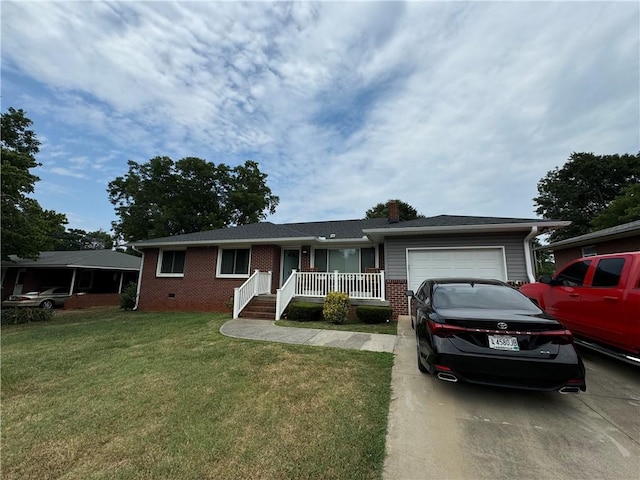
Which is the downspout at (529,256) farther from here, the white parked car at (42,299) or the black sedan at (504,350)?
the white parked car at (42,299)

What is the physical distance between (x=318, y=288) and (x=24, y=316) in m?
12.8

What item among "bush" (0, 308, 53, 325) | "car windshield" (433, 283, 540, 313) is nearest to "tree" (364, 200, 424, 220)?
"car windshield" (433, 283, 540, 313)

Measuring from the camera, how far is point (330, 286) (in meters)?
10.1

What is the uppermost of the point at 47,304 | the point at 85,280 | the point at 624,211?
the point at 624,211

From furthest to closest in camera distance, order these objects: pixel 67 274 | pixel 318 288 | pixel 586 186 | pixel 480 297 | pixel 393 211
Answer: pixel 586 186
pixel 67 274
pixel 393 211
pixel 318 288
pixel 480 297

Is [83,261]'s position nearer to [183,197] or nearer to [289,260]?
[183,197]

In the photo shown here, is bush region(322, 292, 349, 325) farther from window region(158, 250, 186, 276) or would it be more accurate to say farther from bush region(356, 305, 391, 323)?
window region(158, 250, 186, 276)

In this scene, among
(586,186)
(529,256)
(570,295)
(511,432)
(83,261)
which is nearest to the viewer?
(511,432)

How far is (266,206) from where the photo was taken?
105 ft

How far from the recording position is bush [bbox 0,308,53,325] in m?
11.3

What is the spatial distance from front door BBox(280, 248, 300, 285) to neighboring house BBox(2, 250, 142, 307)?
1412 cm

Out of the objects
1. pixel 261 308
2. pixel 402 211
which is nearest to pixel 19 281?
pixel 261 308

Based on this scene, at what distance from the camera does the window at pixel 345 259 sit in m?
12.0

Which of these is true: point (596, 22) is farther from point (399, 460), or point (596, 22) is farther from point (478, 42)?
point (399, 460)
